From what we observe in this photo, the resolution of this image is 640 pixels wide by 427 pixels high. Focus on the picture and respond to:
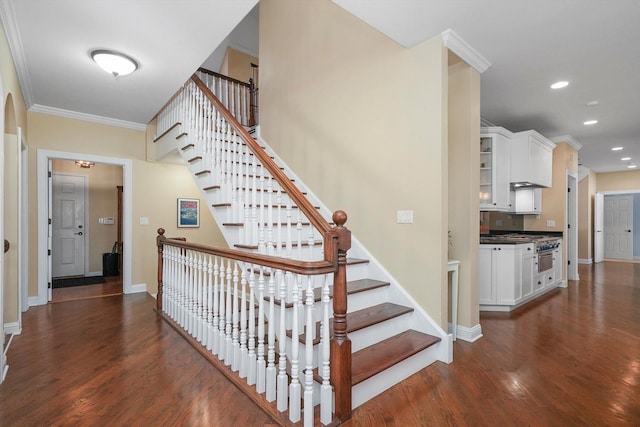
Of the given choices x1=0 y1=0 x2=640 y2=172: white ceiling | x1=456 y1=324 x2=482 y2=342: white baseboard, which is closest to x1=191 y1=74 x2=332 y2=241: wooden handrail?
x1=0 y1=0 x2=640 y2=172: white ceiling

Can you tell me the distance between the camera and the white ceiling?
2.36 meters

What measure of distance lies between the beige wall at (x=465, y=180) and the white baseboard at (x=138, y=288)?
476 centimetres

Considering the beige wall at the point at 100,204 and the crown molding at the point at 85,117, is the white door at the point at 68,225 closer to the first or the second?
the beige wall at the point at 100,204

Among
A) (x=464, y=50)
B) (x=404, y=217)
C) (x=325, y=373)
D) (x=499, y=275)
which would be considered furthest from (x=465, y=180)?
(x=325, y=373)

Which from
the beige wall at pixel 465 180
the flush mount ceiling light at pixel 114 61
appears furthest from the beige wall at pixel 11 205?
the beige wall at pixel 465 180

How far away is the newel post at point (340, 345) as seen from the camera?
1.80 meters

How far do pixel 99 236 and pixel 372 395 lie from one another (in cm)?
→ 700

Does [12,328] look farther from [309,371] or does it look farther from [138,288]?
[309,371]

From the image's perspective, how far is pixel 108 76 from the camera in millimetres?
3516

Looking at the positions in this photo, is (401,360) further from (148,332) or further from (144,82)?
(144,82)

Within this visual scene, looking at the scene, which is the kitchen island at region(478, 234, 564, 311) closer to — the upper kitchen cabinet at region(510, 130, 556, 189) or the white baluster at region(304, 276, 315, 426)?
the upper kitchen cabinet at region(510, 130, 556, 189)

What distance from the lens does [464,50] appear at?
2.82 meters

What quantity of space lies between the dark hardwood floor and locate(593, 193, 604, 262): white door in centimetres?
678

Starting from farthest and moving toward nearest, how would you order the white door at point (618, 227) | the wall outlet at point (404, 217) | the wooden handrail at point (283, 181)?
the white door at point (618, 227), the wall outlet at point (404, 217), the wooden handrail at point (283, 181)
